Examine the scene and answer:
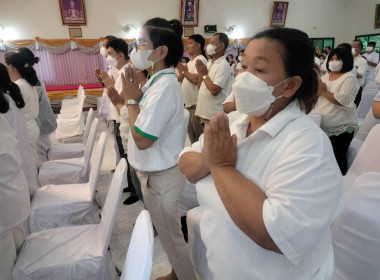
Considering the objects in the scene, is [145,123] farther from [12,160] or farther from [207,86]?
[207,86]

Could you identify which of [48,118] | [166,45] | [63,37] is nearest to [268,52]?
[166,45]

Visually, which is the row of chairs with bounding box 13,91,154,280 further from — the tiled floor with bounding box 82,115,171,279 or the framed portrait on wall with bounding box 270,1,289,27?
the framed portrait on wall with bounding box 270,1,289,27

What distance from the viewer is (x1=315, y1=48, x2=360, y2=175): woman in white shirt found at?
7.93 feet

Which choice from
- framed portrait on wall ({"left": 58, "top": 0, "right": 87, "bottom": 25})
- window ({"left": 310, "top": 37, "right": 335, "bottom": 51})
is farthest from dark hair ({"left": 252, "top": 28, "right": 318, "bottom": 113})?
window ({"left": 310, "top": 37, "right": 335, "bottom": 51})

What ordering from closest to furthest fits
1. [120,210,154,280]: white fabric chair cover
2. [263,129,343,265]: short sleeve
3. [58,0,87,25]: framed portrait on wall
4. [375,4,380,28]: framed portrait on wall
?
[263,129,343,265]: short sleeve
[120,210,154,280]: white fabric chair cover
[58,0,87,25]: framed portrait on wall
[375,4,380,28]: framed portrait on wall

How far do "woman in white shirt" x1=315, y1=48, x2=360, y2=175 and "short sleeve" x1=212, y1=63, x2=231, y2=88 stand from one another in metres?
0.95

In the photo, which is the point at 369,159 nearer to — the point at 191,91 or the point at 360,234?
the point at 360,234

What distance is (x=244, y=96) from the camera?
2.63 feet

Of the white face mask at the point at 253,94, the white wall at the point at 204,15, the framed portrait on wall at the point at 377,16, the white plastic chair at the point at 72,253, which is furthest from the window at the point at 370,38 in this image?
the white plastic chair at the point at 72,253

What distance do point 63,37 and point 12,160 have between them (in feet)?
26.0

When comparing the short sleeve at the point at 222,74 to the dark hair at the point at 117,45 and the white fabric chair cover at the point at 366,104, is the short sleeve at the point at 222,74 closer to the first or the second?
the dark hair at the point at 117,45

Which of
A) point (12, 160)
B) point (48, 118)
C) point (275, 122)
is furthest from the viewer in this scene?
point (48, 118)

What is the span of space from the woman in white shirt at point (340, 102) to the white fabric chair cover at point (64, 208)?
6.81ft

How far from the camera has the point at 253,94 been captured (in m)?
0.78
